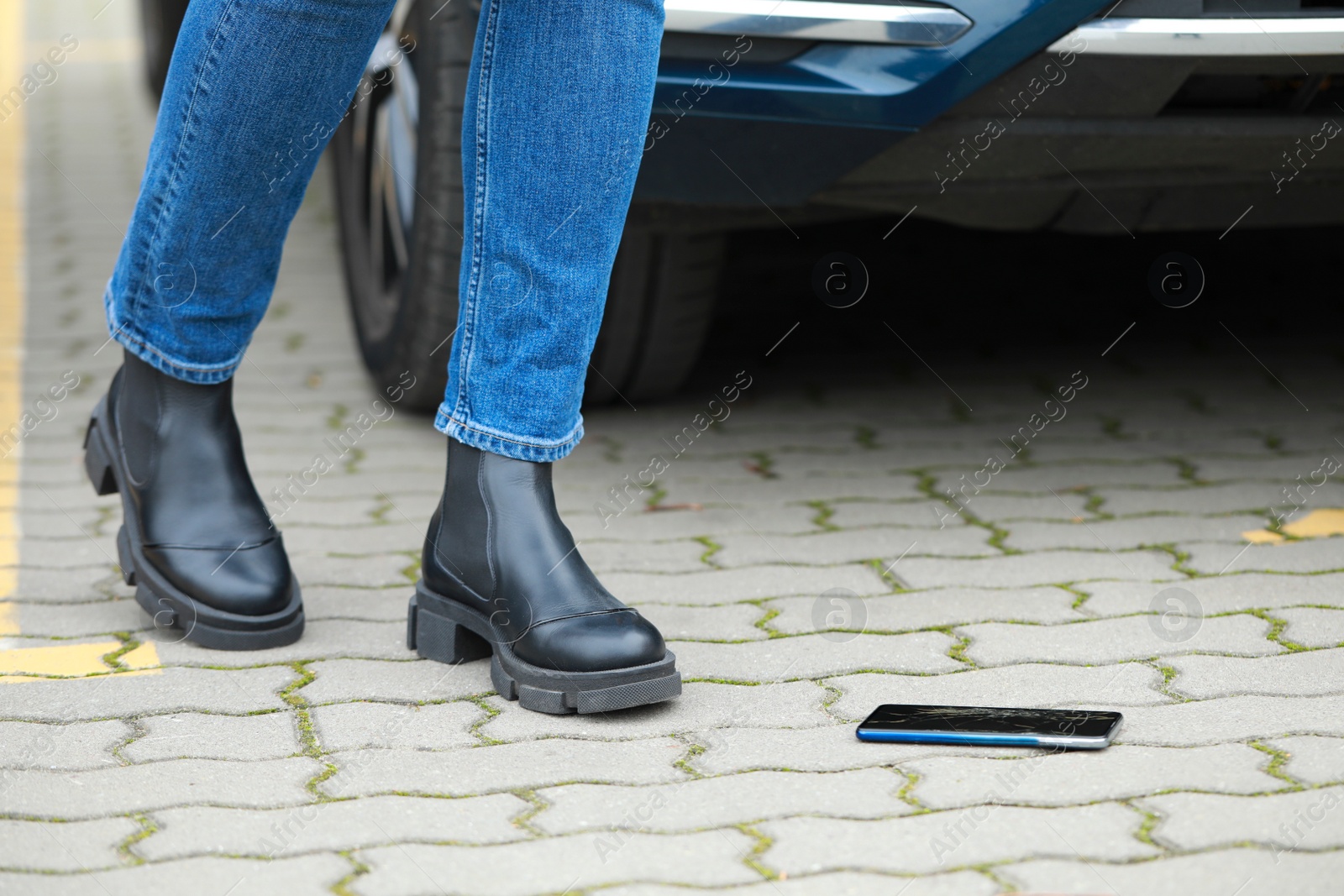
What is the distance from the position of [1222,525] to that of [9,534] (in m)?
1.91

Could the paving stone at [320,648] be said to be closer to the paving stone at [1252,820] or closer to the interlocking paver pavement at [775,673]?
the interlocking paver pavement at [775,673]

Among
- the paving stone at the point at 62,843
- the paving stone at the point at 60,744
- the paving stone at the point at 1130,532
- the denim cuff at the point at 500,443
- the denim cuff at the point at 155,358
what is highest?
the denim cuff at the point at 155,358

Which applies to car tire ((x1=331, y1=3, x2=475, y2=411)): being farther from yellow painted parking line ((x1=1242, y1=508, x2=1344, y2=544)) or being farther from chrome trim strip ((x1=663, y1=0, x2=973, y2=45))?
yellow painted parking line ((x1=1242, y1=508, x2=1344, y2=544))

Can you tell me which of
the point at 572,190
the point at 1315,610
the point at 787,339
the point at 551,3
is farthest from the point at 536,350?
the point at 787,339

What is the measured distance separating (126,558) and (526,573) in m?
0.59

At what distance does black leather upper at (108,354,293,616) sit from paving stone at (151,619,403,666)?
2.2 inches

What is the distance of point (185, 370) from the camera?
1.90 m

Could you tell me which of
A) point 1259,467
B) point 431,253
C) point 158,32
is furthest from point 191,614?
point 158,32

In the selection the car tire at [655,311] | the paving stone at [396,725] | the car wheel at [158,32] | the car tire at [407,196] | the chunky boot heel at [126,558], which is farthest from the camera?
the car wheel at [158,32]

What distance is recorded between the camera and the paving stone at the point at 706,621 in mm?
1940

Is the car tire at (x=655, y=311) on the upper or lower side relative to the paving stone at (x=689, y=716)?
upper

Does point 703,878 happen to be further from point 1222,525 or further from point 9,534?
point 9,534

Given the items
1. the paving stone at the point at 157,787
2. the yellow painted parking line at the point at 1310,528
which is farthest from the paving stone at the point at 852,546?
the paving stone at the point at 157,787

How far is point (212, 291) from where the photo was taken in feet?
6.06
